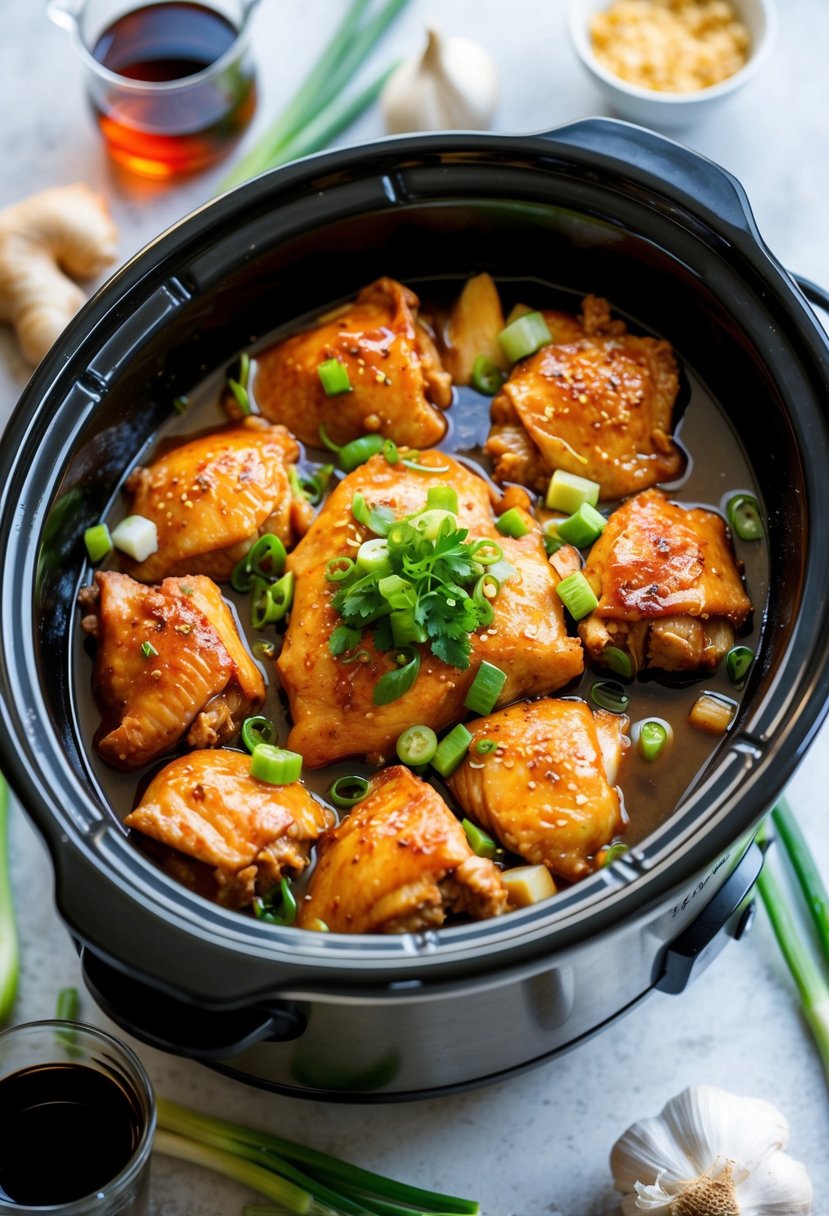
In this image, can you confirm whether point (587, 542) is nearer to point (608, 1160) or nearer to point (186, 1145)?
point (608, 1160)

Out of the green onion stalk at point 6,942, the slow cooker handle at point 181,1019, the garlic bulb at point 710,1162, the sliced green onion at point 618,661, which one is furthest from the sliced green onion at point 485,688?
the green onion stalk at point 6,942

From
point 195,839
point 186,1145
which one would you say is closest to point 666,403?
point 195,839

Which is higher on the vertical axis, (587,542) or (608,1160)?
(587,542)

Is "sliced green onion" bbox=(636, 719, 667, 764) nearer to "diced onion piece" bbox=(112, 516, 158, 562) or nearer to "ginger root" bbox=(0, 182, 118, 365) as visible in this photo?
"diced onion piece" bbox=(112, 516, 158, 562)

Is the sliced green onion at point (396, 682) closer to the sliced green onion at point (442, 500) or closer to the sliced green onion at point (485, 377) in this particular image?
the sliced green onion at point (442, 500)

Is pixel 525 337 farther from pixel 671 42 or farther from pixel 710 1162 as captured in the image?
pixel 710 1162

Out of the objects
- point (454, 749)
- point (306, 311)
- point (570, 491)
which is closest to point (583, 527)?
point (570, 491)

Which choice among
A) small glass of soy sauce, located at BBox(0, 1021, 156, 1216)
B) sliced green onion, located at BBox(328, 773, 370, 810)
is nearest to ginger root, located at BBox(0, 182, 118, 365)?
sliced green onion, located at BBox(328, 773, 370, 810)
